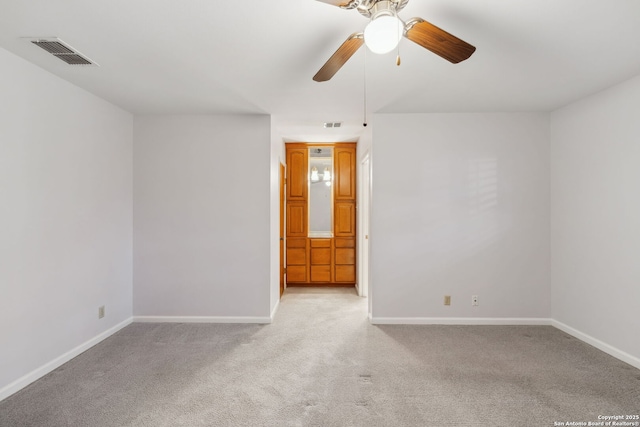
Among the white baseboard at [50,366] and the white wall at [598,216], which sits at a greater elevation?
the white wall at [598,216]

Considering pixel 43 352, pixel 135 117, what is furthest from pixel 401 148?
pixel 43 352

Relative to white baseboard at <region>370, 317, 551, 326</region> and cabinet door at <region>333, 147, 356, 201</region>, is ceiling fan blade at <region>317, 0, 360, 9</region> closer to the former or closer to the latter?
white baseboard at <region>370, 317, 551, 326</region>

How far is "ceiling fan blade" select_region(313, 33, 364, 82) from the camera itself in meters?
1.71

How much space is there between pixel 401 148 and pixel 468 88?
3.11ft

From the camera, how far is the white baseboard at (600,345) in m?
2.67

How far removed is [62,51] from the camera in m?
2.22

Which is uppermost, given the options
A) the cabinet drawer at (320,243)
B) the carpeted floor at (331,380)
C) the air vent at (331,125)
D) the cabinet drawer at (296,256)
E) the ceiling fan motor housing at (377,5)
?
the air vent at (331,125)

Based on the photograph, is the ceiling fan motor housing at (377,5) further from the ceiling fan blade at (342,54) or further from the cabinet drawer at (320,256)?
the cabinet drawer at (320,256)

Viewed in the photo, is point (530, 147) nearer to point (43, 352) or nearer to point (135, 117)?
point (135, 117)

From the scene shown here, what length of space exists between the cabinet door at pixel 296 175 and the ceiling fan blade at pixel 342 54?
3.30 meters

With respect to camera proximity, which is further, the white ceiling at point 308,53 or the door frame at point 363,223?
the door frame at point 363,223

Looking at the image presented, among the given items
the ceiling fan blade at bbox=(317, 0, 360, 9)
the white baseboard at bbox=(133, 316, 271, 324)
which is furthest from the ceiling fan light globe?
the white baseboard at bbox=(133, 316, 271, 324)

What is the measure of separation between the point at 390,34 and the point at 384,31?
3cm

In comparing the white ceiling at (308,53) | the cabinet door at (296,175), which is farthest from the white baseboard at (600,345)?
the cabinet door at (296,175)
